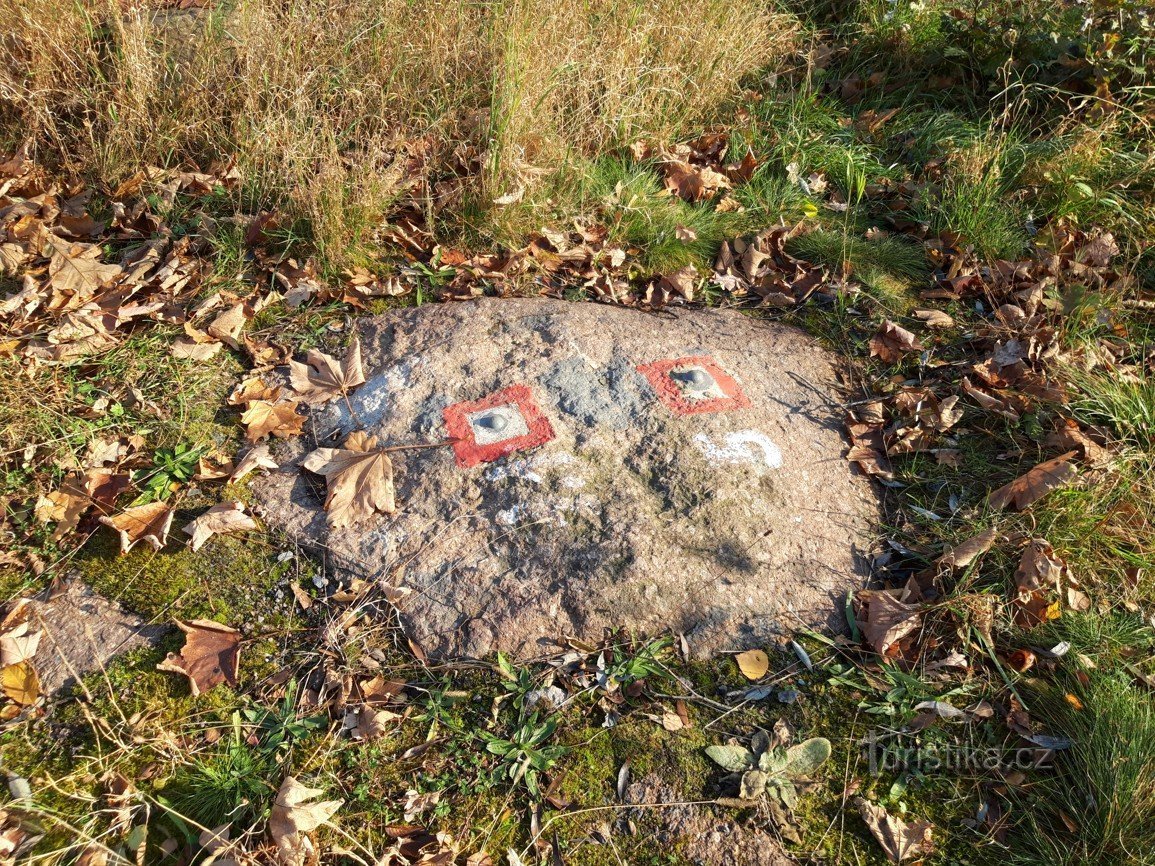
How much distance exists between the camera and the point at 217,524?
2402 mm

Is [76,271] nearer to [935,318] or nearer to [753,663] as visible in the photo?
[753,663]

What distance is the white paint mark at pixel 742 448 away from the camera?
2641 mm

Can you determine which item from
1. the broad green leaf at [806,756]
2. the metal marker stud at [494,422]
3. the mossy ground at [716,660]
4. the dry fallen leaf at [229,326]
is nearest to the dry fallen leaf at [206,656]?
the mossy ground at [716,660]

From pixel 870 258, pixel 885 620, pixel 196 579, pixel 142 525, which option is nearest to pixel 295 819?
pixel 196 579

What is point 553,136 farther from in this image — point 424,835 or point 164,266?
point 424,835

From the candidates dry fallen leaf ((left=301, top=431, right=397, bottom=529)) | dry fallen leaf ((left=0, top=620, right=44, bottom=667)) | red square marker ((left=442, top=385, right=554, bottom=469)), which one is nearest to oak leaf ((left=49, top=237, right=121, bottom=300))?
dry fallen leaf ((left=301, top=431, right=397, bottom=529))

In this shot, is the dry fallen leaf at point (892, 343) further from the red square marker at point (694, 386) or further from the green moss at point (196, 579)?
the green moss at point (196, 579)

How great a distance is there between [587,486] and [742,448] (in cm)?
54

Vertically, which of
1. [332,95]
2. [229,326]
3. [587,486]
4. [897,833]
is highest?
[332,95]

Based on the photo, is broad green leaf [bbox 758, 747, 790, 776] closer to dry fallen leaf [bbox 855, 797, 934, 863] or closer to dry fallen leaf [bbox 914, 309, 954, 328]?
dry fallen leaf [bbox 855, 797, 934, 863]

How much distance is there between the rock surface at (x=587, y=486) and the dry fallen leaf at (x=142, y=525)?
28 cm

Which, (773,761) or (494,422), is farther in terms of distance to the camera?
(494,422)

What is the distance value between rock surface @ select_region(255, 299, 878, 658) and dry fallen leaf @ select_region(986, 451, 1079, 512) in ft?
1.34

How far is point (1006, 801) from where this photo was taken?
200cm
